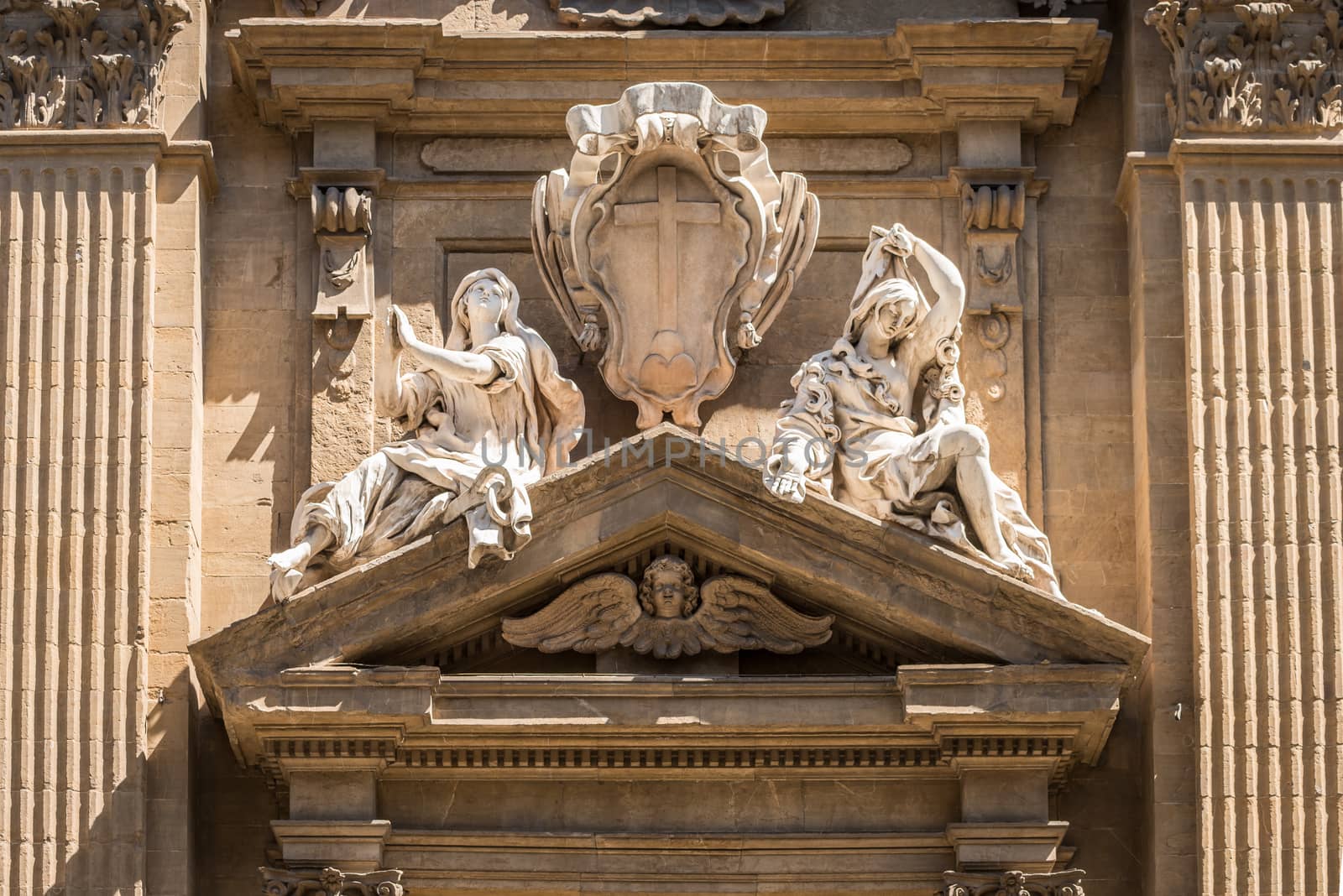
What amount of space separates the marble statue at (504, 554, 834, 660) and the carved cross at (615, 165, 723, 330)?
5.95 ft

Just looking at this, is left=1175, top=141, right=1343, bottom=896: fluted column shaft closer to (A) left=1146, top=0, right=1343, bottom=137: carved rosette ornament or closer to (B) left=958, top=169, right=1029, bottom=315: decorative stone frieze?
(A) left=1146, top=0, right=1343, bottom=137: carved rosette ornament

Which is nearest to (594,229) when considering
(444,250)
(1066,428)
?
(444,250)

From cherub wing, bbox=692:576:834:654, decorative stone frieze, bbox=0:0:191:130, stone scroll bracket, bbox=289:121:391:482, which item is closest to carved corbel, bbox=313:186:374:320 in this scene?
stone scroll bracket, bbox=289:121:391:482

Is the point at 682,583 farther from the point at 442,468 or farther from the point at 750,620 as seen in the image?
the point at 442,468

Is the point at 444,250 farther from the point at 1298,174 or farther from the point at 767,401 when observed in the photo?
the point at 1298,174

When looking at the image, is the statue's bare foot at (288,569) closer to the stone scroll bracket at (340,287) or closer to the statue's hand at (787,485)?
the stone scroll bracket at (340,287)

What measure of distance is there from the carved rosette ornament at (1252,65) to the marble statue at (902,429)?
1933mm

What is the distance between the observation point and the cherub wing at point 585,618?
1984 cm

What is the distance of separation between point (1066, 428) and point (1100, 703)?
8.11 feet

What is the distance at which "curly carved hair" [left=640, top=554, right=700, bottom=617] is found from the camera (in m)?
19.8

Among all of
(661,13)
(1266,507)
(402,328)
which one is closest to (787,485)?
(402,328)

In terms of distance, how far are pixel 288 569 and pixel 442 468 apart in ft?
3.61

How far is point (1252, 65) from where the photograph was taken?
2133cm

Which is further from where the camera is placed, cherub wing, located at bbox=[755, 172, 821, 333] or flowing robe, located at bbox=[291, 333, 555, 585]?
cherub wing, located at bbox=[755, 172, 821, 333]
